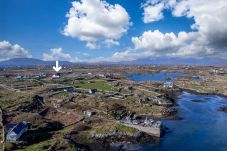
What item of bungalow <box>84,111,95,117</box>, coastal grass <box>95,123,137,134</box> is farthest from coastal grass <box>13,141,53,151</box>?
bungalow <box>84,111,95,117</box>

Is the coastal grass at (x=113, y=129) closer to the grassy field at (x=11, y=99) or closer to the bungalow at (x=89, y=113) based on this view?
the bungalow at (x=89, y=113)

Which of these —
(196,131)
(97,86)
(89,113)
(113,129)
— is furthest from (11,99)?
(196,131)

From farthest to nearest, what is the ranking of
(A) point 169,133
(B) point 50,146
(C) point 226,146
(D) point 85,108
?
(D) point 85,108 → (A) point 169,133 → (C) point 226,146 → (B) point 50,146

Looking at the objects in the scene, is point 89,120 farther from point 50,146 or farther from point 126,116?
point 50,146

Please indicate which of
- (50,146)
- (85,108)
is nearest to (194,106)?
(85,108)

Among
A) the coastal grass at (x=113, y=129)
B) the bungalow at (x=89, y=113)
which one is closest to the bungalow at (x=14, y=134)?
the coastal grass at (x=113, y=129)

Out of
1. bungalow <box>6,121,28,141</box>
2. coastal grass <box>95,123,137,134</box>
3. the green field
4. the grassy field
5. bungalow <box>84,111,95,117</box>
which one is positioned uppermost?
the green field

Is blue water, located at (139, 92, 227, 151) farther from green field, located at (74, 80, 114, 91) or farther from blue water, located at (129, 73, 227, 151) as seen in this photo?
green field, located at (74, 80, 114, 91)

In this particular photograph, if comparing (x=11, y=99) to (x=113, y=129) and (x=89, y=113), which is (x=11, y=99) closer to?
(x=89, y=113)
